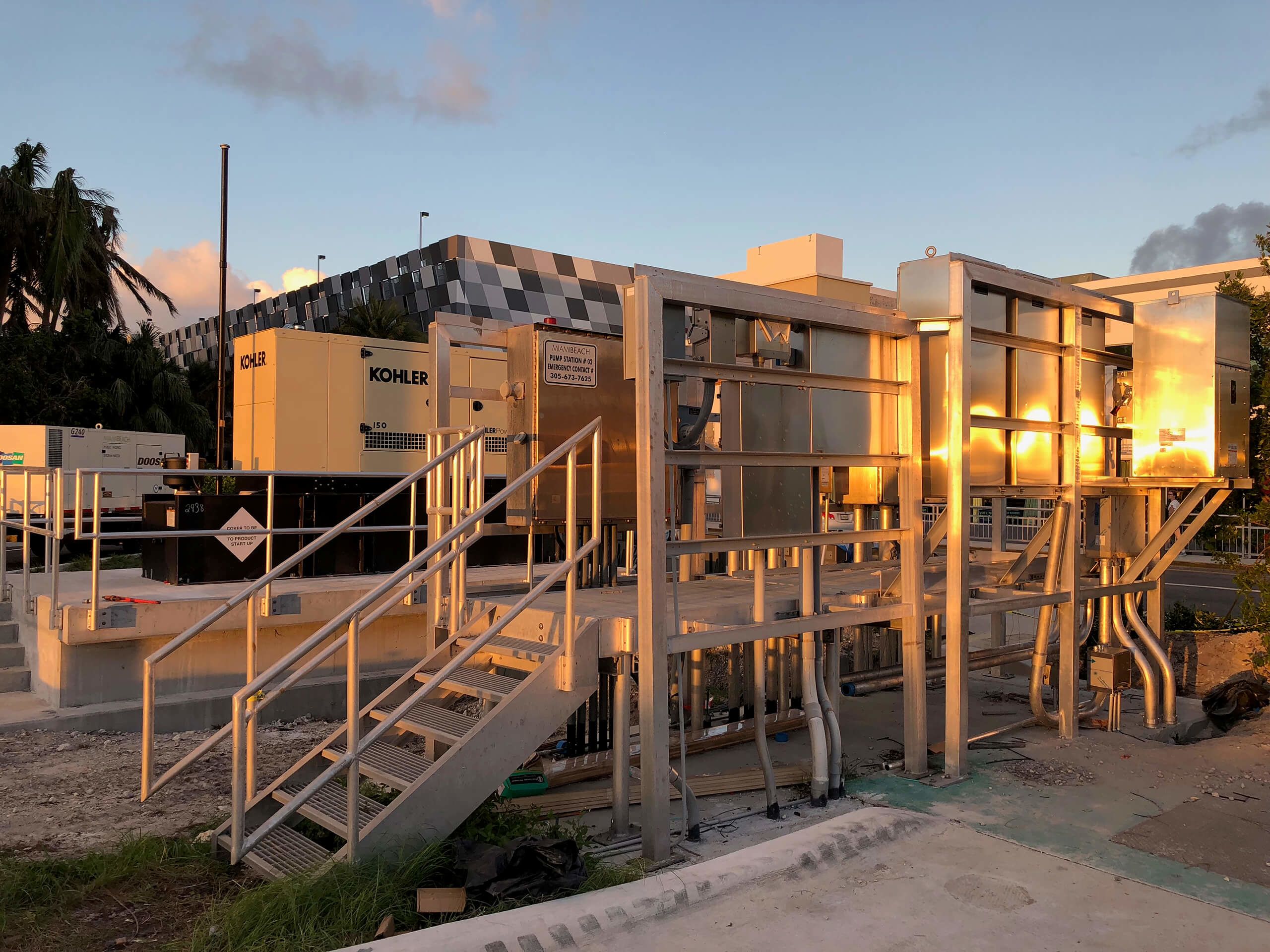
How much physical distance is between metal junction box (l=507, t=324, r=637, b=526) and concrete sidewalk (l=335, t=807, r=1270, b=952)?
252 centimetres

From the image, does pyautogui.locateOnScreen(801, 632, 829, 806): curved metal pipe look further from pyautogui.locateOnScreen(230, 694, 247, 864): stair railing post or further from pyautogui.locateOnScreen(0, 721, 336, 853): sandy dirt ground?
pyautogui.locateOnScreen(0, 721, 336, 853): sandy dirt ground

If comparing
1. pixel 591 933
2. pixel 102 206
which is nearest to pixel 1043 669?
pixel 591 933

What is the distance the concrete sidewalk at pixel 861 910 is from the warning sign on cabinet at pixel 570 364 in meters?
3.07

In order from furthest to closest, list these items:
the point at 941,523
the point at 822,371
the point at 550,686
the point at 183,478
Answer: the point at 183,478, the point at 941,523, the point at 822,371, the point at 550,686

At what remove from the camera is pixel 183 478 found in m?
8.75

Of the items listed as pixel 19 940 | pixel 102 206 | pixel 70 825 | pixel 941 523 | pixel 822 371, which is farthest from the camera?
pixel 102 206

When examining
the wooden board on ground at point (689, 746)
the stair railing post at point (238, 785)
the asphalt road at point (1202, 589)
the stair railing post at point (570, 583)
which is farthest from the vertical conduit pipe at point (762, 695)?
the asphalt road at point (1202, 589)

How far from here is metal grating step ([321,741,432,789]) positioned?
4.48 metres

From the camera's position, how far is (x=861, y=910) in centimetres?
398

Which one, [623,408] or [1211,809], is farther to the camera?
[623,408]

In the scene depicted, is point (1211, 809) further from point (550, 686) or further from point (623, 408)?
point (623, 408)

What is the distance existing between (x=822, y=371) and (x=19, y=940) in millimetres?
4666

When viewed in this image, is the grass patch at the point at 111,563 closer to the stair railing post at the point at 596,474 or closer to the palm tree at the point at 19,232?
the stair railing post at the point at 596,474

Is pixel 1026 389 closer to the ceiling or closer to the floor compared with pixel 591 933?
closer to the ceiling
